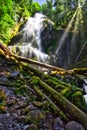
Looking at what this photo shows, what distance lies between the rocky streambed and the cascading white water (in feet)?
61.3

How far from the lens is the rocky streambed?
17.7 feet

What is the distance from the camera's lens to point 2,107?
5910mm

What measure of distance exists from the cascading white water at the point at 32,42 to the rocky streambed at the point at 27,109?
61.3 feet

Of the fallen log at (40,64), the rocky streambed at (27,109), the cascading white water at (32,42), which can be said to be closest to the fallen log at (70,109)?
the rocky streambed at (27,109)

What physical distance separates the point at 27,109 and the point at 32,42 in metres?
24.4

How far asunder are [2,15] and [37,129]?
69.5 ft

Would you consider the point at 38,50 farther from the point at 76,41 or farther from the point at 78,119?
the point at 78,119

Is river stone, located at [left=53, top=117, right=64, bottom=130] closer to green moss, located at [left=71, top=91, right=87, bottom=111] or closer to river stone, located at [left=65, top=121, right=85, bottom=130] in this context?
river stone, located at [left=65, top=121, right=85, bottom=130]

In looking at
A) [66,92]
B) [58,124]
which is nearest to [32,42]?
[66,92]

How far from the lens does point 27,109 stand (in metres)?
5.96

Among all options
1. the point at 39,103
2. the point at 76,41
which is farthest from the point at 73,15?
the point at 39,103

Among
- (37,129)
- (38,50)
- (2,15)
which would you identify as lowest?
(38,50)

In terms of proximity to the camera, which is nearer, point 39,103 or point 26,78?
point 39,103

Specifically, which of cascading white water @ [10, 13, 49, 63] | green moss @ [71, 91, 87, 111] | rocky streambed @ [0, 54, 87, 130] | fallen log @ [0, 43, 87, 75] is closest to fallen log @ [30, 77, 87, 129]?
rocky streambed @ [0, 54, 87, 130]
